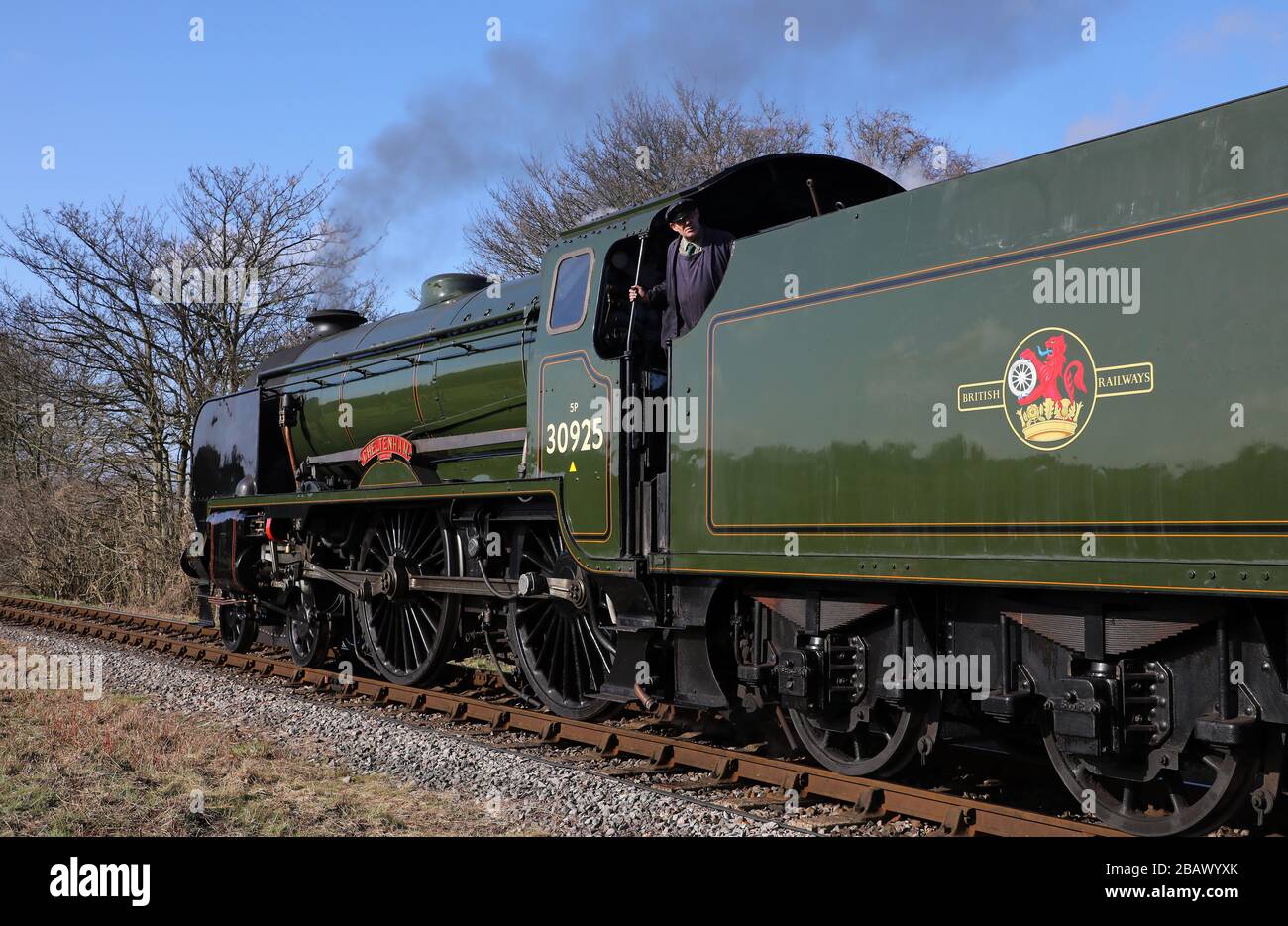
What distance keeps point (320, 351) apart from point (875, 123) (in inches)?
634

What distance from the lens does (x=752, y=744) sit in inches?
283

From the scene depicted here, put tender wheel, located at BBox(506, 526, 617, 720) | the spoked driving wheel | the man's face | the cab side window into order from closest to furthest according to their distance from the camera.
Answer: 1. the man's face
2. the cab side window
3. tender wheel, located at BBox(506, 526, 617, 720)
4. the spoked driving wheel

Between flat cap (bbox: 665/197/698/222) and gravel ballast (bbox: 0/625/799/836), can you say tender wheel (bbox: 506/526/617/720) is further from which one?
flat cap (bbox: 665/197/698/222)

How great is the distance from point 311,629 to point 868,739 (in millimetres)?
6464

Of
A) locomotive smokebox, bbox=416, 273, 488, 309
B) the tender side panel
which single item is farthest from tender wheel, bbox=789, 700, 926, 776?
locomotive smokebox, bbox=416, 273, 488, 309

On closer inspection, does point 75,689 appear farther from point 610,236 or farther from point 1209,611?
point 1209,611

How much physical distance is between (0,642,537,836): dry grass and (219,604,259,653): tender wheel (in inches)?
151

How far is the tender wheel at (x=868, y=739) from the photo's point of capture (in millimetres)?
5555

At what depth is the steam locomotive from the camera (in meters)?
3.96

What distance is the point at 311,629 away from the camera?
10.7 metres

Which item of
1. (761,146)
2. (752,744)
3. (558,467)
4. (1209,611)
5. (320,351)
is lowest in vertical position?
(752,744)

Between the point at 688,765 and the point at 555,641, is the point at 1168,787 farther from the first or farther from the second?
the point at 555,641
